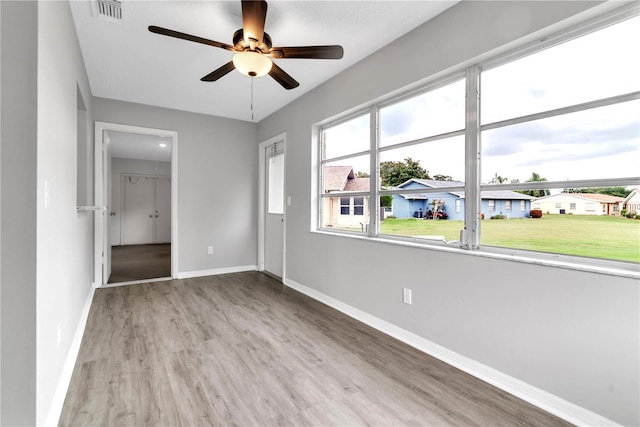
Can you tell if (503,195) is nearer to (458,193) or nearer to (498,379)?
(458,193)

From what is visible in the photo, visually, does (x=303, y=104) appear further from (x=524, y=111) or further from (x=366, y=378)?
(x=366, y=378)

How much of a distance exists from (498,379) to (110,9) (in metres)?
3.78

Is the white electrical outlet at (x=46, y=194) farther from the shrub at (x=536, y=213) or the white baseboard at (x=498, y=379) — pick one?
the shrub at (x=536, y=213)

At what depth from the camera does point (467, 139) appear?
2178 mm

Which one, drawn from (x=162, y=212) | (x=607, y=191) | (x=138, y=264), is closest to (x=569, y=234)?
(x=607, y=191)

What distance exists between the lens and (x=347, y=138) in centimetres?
341

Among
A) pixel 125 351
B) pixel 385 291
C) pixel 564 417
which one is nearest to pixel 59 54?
pixel 125 351

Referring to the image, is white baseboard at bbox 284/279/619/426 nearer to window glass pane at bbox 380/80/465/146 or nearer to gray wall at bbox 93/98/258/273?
window glass pane at bbox 380/80/465/146

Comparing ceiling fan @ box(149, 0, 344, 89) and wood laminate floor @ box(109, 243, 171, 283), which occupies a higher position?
ceiling fan @ box(149, 0, 344, 89)

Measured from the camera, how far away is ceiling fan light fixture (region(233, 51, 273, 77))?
2092mm

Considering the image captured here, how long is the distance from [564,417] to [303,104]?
378cm

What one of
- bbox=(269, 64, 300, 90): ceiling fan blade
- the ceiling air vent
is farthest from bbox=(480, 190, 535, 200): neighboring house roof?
the ceiling air vent

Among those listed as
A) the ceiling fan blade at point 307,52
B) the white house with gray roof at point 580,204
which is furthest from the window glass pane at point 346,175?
the white house with gray roof at point 580,204

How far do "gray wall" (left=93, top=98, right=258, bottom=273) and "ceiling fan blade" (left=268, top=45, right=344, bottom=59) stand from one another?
119 inches
